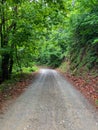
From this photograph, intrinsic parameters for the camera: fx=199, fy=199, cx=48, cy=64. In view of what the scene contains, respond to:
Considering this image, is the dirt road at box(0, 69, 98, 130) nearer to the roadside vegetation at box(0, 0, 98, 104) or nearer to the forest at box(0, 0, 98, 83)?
the forest at box(0, 0, 98, 83)

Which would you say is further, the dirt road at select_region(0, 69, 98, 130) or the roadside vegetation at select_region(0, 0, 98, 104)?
the roadside vegetation at select_region(0, 0, 98, 104)

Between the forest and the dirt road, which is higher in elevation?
the forest

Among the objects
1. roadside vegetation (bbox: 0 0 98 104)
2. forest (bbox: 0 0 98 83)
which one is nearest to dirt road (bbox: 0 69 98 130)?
forest (bbox: 0 0 98 83)

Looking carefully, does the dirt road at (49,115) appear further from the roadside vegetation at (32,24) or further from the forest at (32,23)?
the roadside vegetation at (32,24)

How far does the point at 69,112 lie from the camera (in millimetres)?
8055

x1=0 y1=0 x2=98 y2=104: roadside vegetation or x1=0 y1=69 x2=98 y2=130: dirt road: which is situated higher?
x1=0 y1=0 x2=98 y2=104: roadside vegetation

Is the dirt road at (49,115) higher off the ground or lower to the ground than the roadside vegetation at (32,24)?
lower

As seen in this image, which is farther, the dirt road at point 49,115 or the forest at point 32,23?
the forest at point 32,23

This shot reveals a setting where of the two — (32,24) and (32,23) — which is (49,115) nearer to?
(32,23)

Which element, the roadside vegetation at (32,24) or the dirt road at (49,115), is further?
the roadside vegetation at (32,24)

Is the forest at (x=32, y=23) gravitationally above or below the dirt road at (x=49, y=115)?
above

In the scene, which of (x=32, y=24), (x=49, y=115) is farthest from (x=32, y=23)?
(x=49, y=115)

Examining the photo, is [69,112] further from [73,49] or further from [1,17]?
[73,49]

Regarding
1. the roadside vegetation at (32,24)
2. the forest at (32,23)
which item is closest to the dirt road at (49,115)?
the forest at (32,23)
